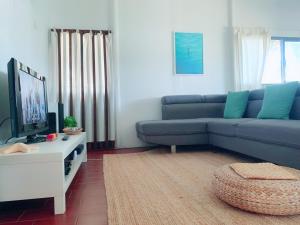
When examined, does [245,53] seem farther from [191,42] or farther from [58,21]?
[58,21]

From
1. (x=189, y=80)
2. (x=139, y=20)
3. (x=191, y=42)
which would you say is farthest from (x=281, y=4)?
(x=139, y=20)

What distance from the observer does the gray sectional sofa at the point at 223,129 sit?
77.4 inches

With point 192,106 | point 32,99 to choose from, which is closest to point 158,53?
point 192,106

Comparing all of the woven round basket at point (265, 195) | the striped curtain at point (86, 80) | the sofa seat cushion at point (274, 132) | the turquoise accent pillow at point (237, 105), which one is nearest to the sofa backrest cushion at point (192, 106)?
the turquoise accent pillow at point (237, 105)

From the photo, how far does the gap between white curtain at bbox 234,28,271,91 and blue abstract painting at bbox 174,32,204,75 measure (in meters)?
0.67

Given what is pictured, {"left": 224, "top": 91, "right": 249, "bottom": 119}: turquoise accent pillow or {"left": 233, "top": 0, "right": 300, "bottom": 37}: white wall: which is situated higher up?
{"left": 233, "top": 0, "right": 300, "bottom": 37}: white wall

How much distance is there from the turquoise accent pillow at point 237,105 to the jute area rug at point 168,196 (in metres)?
0.85

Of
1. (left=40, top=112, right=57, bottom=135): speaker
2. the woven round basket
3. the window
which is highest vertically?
the window

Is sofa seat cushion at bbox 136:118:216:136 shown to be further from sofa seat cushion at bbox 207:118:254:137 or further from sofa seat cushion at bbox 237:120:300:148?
sofa seat cushion at bbox 237:120:300:148

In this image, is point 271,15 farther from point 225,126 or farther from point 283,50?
point 225,126

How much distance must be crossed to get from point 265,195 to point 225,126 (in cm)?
166

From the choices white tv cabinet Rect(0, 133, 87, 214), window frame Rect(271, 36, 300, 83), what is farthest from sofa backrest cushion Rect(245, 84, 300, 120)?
white tv cabinet Rect(0, 133, 87, 214)

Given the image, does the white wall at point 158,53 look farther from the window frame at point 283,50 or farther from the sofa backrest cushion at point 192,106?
the window frame at point 283,50

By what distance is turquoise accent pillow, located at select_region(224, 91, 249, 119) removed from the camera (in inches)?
137
